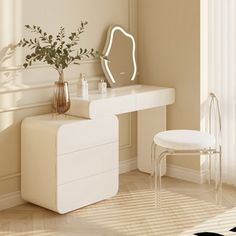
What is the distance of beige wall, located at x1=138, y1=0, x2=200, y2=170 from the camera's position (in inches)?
173

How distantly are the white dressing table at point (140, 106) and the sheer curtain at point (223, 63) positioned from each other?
376 mm

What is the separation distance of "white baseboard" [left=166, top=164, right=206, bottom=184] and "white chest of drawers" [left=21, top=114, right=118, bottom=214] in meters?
0.77

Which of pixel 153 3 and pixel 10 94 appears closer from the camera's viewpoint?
pixel 10 94

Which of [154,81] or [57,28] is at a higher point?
[57,28]

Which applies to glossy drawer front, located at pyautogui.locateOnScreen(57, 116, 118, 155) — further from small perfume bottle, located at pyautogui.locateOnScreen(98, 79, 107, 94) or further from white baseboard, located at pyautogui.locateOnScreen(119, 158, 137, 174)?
white baseboard, located at pyautogui.locateOnScreen(119, 158, 137, 174)

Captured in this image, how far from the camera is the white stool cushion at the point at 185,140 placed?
3707 millimetres

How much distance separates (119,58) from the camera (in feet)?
14.9

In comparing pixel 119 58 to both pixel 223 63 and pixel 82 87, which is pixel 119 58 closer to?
Answer: pixel 82 87

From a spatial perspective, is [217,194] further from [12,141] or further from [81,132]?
[12,141]

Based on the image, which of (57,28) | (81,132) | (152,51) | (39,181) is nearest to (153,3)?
(152,51)

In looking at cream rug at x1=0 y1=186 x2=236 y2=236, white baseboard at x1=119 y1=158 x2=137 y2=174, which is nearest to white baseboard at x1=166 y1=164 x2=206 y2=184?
white baseboard at x1=119 y1=158 x2=137 y2=174

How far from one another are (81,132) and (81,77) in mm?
474

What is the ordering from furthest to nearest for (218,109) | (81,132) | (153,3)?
1. (153,3)
2. (218,109)
3. (81,132)

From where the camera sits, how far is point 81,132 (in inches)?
148
